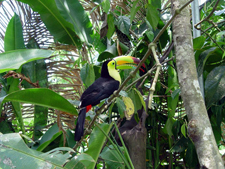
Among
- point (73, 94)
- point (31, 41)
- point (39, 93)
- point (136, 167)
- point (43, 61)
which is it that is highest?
point (31, 41)

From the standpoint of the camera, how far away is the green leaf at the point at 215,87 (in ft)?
4.99

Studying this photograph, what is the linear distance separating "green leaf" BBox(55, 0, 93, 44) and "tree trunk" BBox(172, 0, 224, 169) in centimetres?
121

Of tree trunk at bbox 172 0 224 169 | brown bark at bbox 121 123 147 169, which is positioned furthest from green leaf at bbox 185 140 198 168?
tree trunk at bbox 172 0 224 169

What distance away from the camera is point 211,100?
1538 millimetres

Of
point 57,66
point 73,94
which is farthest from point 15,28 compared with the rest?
point 73,94

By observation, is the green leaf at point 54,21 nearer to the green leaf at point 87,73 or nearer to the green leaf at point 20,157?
the green leaf at point 87,73

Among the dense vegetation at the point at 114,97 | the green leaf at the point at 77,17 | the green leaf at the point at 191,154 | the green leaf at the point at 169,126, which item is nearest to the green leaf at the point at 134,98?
the dense vegetation at the point at 114,97

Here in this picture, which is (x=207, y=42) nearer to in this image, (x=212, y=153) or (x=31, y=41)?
(x=212, y=153)

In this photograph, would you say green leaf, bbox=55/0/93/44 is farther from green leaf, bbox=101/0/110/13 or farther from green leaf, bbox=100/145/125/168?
green leaf, bbox=100/145/125/168

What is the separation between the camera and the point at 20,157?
3.70 ft

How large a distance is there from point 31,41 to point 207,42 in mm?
1940

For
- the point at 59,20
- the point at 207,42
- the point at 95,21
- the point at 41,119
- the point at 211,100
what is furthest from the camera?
the point at 95,21

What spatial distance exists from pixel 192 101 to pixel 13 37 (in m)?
1.97

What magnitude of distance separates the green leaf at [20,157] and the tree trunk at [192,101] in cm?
57
